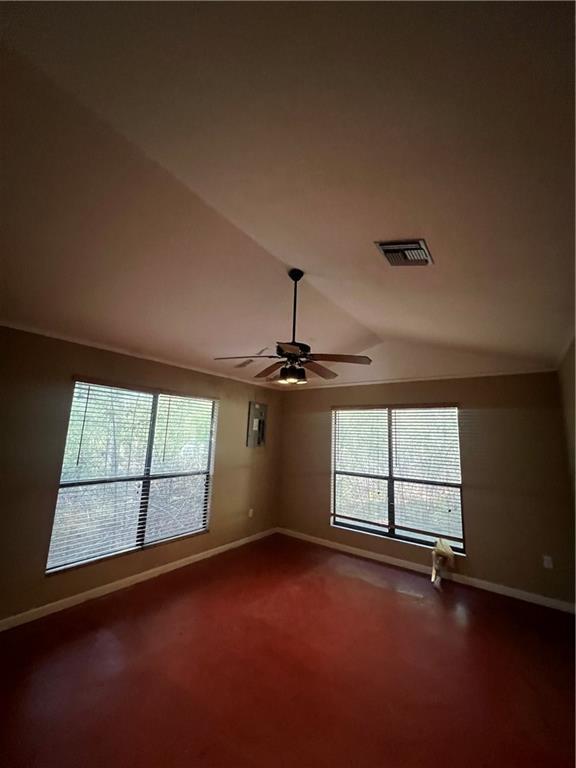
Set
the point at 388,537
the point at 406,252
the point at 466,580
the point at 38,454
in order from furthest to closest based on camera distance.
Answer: the point at 388,537 → the point at 466,580 → the point at 38,454 → the point at 406,252

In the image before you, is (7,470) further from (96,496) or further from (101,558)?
(101,558)

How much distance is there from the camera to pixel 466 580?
373cm

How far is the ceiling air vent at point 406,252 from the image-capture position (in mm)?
1771

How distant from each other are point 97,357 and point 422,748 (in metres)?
4.05

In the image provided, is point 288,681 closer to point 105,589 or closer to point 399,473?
point 105,589

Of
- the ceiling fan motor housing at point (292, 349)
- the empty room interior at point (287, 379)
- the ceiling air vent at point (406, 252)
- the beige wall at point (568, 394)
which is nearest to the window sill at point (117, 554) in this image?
the empty room interior at point (287, 379)

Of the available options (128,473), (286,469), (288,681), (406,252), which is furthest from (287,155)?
(286,469)

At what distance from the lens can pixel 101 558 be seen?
326 cm

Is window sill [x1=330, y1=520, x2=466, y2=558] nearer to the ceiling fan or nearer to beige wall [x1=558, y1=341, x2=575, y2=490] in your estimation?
beige wall [x1=558, y1=341, x2=575, y2=490]

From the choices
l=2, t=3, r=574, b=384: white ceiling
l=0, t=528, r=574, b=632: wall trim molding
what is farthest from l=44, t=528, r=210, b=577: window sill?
l=2, t=3, r=574, b=384: white ceiling

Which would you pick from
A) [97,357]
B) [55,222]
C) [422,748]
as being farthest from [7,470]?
[422,748]

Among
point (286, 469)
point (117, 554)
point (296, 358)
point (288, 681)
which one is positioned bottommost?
point (288, 681)

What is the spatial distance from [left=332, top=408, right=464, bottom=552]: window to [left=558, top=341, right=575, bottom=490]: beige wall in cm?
109

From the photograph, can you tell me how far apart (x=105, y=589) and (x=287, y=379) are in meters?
3.02
